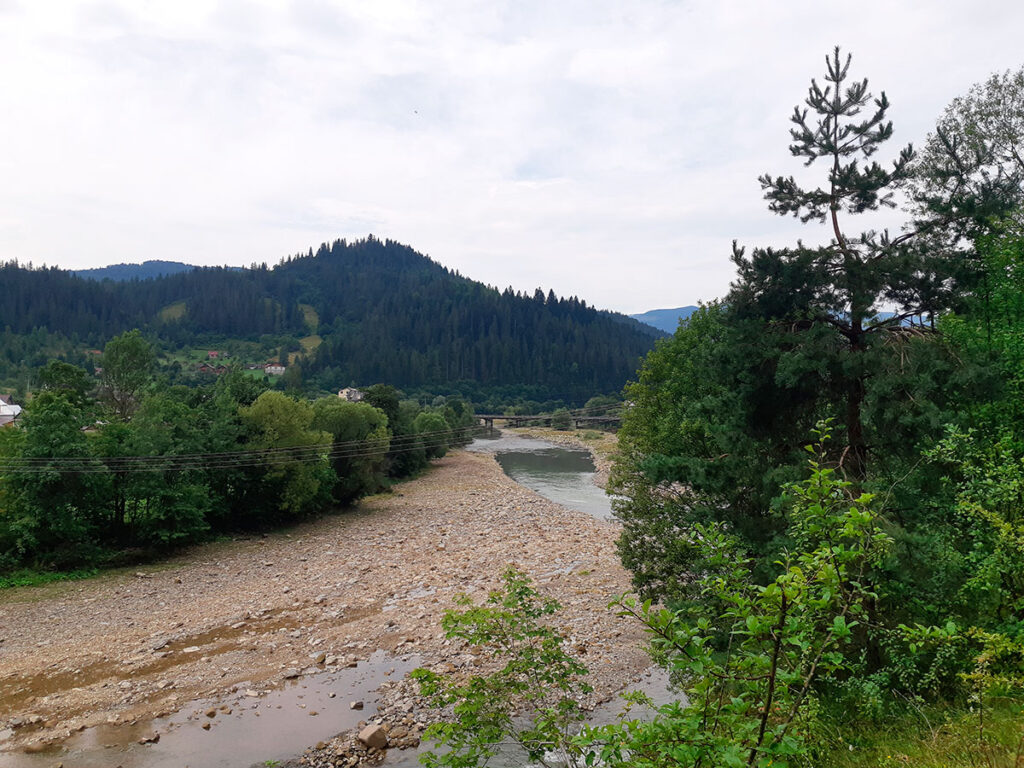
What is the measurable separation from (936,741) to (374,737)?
996cm

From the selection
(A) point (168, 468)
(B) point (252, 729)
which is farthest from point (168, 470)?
(B) point (252, 729)

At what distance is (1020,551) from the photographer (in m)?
5.88

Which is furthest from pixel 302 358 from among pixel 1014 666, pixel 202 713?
pixel 1014 666

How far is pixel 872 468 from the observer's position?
1057cm

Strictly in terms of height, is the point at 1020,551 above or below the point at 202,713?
above

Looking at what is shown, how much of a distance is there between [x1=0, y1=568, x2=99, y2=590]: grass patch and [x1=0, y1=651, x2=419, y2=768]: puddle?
12.9 meters

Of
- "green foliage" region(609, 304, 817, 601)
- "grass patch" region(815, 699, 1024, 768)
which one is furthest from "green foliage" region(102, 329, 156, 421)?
"grass patch" region(815, 699, 1024, 768)

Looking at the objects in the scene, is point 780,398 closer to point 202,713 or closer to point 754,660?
point 754,660

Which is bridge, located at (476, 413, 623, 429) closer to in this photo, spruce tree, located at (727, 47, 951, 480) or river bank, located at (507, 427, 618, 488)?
river bank, located at (507, 427, 618, 488)

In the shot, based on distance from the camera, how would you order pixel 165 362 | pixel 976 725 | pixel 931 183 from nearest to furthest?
1. pixel 976 725
2. pixel 931 183
3. pixel 165 362

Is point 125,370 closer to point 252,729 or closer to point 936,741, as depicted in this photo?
point 252,729

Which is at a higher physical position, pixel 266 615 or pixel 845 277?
pixel 845 277

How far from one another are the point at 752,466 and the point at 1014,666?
593cm

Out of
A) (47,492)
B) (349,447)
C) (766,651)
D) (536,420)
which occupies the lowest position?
(536,420)
